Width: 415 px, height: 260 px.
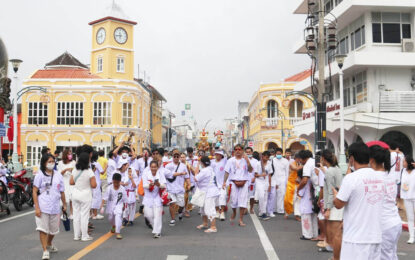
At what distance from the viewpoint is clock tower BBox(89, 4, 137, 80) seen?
49719 millimetres

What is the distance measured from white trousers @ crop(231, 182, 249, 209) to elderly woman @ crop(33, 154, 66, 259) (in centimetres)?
434

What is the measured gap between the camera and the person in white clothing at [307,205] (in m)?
8.25

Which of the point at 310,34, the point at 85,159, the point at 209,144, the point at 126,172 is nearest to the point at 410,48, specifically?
the point at 310,34

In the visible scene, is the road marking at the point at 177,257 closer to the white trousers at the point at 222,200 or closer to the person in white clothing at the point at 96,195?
the white trousers at the point at 222,200

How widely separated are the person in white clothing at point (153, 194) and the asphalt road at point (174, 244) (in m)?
0.41

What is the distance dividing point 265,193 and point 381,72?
14828mm

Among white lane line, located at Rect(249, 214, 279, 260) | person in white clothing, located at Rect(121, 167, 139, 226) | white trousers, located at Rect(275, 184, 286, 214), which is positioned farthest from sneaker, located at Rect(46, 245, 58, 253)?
white trousers, located at Rect(275, 184, 286, 214)

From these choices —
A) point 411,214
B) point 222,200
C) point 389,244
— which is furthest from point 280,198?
point 389,244

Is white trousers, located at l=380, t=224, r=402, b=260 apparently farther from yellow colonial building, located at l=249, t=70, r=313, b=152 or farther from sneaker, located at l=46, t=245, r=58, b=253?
yellow colonial building, located at l=249, t=70, r=313, b=152

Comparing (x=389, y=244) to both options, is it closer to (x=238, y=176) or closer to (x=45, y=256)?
(x=45, y=256)

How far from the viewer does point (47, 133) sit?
45844 mm

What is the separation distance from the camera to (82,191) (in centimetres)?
799

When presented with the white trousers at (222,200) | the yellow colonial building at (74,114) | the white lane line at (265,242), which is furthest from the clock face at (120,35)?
the white lane line at (265,242)

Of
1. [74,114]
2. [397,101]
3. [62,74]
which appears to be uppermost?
[62,74]
